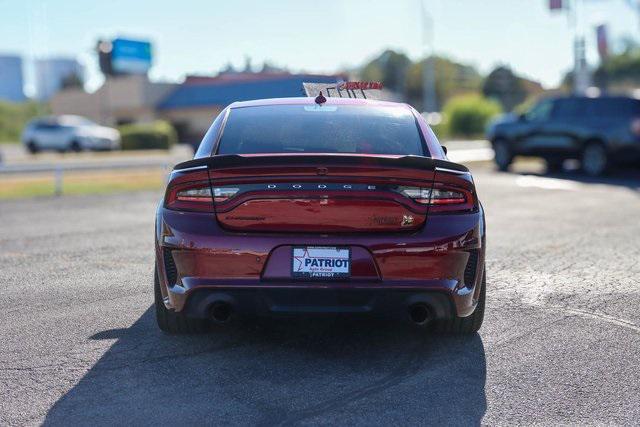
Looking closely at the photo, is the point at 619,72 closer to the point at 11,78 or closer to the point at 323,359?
the point at 323,359

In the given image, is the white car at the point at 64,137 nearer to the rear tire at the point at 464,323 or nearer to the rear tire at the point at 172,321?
the rear tire at the point at 172,321

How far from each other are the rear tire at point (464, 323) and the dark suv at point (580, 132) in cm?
1435

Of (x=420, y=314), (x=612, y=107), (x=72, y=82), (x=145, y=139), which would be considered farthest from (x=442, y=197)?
(x=72, y=82)

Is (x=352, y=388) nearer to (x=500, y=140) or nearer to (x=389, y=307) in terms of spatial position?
(x=389, y=307)

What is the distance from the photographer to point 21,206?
1377 cm

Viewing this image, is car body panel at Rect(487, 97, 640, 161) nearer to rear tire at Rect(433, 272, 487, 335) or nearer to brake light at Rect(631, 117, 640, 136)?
brake light at Rect(631, 117, 640, 136)

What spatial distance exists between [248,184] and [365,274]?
2.67ft

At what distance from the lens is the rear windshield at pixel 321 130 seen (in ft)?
16.3

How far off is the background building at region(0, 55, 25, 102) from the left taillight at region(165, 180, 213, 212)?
5599 inches

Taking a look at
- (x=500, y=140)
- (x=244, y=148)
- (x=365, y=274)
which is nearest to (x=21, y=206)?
(x=244, y=148)

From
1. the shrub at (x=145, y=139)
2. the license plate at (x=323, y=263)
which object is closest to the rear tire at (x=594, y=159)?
the license plate at (x=323, y=263)

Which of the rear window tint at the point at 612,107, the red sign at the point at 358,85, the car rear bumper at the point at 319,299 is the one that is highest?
the red sign at the point at 358,85

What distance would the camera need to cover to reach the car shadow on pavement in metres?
3.72

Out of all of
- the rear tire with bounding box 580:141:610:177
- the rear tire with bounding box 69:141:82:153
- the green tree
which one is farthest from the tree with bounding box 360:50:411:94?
the rear tire with bounding box 580:141:610:177
